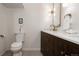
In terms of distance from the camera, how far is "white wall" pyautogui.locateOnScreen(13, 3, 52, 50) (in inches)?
173

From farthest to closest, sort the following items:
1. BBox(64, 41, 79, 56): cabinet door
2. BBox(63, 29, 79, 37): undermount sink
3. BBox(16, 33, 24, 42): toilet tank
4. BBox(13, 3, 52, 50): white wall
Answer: BBox(13, 3, 52, 50): white wall < BBox(16, 33, 24, 42): toilet tank < BBox(63, 29, 79, 37): undermount sink < BBox(64, 41, 79, 56): cabinet door

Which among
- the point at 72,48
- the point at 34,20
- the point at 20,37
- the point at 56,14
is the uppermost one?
the point at 56,14

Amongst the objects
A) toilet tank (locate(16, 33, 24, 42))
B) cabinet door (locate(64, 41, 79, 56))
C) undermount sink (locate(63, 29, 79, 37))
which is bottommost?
toilet tank (locate(16, 33, 24, 42))

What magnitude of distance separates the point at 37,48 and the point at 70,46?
3172 millimetres

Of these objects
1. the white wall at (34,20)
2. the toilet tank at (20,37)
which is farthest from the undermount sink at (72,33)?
the toilet tank at (20,37)

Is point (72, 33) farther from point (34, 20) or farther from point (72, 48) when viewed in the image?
point (34, 20)

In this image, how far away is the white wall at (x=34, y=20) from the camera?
4.39 meters

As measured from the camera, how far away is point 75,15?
265 centimetres

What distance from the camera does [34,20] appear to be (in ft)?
14.5

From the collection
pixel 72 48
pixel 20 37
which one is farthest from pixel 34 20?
pixel 72 48

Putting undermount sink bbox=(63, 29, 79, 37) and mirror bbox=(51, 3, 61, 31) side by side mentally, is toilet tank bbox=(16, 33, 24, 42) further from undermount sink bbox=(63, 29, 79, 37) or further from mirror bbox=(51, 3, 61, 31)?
undermount sink bbox=(63, 29, 79, 37)

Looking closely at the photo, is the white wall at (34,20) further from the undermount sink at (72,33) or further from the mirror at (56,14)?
the undermount sink at (72,33)

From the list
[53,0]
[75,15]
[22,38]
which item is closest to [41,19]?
[22,38]

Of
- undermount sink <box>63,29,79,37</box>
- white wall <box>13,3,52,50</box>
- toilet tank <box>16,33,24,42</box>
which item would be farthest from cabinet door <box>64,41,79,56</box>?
white wall <box>13,3,52,50</box>
